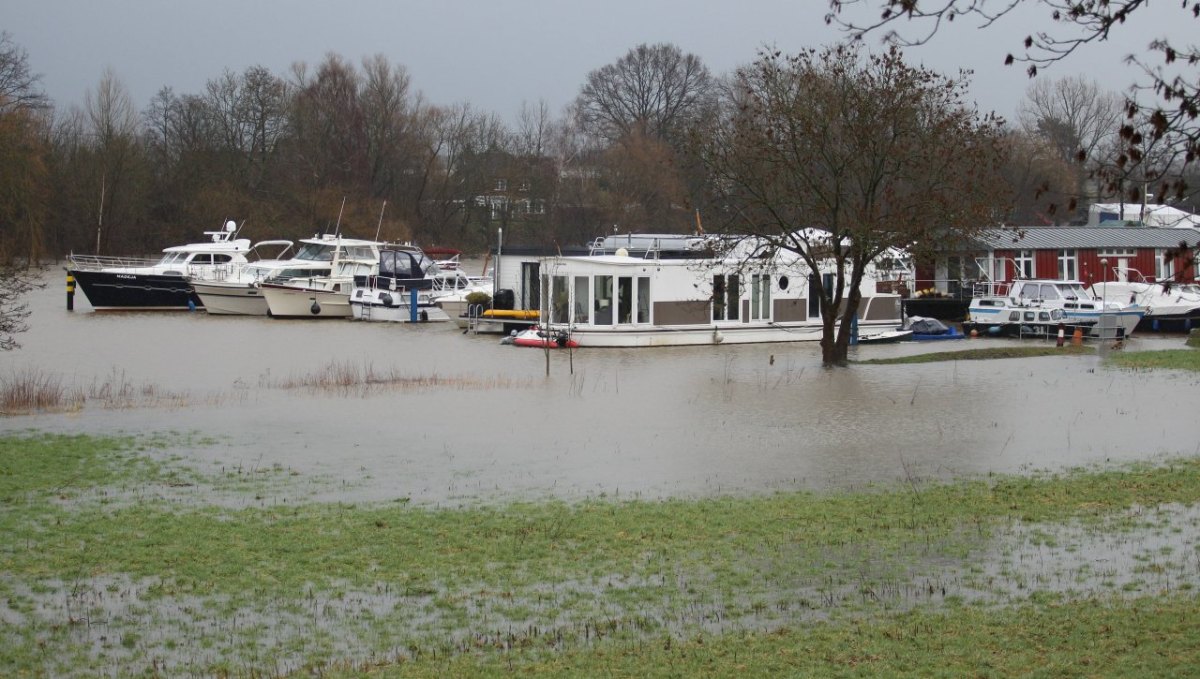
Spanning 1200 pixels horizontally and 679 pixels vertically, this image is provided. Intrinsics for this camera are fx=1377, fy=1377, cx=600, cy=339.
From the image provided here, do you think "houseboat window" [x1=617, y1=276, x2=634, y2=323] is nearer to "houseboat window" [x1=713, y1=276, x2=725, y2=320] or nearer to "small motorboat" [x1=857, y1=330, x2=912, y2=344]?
"houseboat window" [x1=713, y1=276, x2=725, y2=320]

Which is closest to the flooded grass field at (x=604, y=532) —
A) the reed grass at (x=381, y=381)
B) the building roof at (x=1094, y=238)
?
the reed grass at (x=381, y=381)

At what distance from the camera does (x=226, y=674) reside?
9.13 metres

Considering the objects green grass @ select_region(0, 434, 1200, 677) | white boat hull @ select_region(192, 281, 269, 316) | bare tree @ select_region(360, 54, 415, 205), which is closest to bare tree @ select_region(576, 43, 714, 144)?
bare tree @ select_region(360, 54, 415, 205)

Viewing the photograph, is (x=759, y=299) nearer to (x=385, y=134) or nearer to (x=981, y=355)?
(x=981, y=355)

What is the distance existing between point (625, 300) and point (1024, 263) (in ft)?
95.9

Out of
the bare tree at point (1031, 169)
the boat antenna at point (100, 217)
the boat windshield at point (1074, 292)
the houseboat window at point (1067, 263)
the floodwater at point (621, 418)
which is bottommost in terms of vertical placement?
the floodwater at point (621, 418)

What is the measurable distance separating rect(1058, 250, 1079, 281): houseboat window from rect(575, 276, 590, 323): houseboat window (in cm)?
3032

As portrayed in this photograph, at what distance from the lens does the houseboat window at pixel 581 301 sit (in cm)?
4241

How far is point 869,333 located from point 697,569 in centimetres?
3596

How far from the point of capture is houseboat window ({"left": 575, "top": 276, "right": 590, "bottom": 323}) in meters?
42.4

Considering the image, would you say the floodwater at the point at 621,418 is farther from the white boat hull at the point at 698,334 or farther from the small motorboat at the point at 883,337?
the small motorboat at the point at 883,337

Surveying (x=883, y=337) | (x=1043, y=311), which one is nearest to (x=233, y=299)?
(x=883, y=337)

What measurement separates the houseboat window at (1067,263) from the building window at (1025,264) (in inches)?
45.6

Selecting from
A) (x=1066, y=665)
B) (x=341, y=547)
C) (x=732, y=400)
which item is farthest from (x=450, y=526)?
Result: (x=732, y=400)
